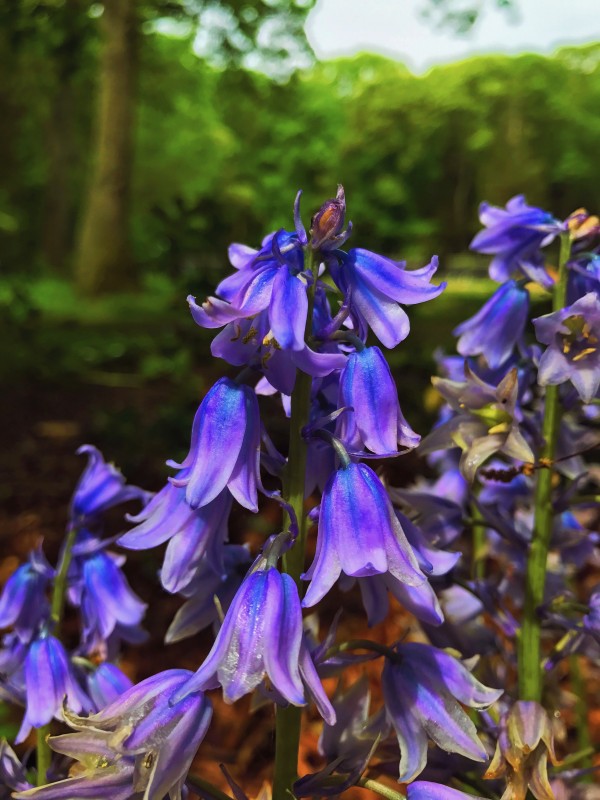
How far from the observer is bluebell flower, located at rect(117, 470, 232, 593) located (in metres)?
0.93

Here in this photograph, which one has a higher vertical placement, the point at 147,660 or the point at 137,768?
the point at 137,768

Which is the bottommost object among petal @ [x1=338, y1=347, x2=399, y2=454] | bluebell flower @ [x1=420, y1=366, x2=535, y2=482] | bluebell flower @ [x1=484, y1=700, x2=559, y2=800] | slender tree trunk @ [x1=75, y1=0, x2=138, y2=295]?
bluebell flower @ [x1=484, y1=700, x2=559, y2=800]

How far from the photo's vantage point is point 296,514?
2.97ft

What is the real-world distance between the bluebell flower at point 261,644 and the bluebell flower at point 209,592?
222 mm

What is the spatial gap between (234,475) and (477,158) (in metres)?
14.1

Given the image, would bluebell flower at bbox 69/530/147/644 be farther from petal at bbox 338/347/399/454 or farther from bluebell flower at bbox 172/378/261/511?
petal at bbox 338/347/399/454

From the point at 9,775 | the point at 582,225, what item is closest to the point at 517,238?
the point at 582,225

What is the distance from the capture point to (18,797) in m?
0.86

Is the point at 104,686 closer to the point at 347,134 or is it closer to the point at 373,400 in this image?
the point at 373,400

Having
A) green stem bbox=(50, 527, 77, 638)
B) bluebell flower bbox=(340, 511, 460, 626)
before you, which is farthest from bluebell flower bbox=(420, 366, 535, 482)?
green stem bbox=(50, 527, 77, 638)

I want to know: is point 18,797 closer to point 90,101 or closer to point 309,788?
point 309,788

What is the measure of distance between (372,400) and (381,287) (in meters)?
0.14

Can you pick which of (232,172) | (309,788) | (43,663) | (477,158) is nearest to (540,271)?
(309,788)

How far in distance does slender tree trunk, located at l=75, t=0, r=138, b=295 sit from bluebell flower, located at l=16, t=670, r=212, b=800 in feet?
26.3
